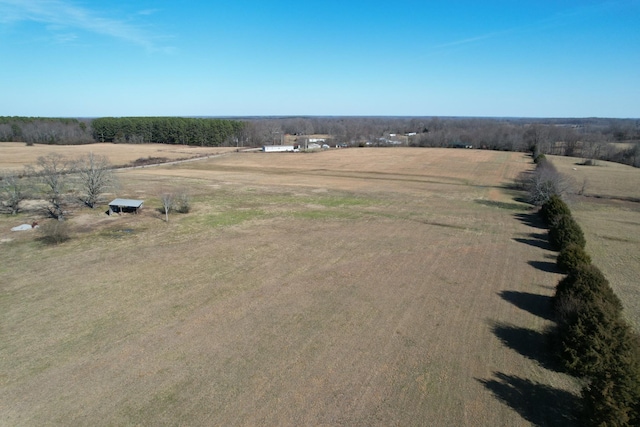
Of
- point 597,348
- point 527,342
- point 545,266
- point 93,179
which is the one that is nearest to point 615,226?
point 545,266

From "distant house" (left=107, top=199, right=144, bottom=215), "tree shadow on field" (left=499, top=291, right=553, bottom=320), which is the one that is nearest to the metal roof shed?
"distant house" (left=107, top=199, right=144, bottom=215)

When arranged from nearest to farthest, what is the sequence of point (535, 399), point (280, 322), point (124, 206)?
1. point (535, 399)
2. point (280, 322)
3. point (124, 206)

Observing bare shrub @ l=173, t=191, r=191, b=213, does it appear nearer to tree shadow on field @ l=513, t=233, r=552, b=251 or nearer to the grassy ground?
tree shadow on field @ l=513, t=233, r=552, b=251

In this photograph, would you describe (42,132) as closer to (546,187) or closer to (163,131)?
(163,131)

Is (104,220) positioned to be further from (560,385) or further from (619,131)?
(619,131)

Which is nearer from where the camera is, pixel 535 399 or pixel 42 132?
pixel 535 399

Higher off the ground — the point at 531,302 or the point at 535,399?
the point at 531,302

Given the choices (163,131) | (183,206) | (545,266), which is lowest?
(545,266)
